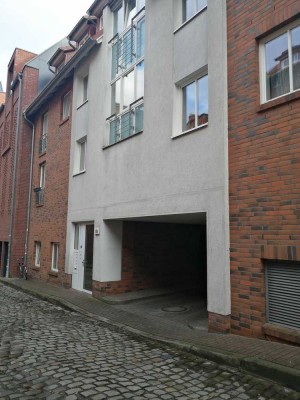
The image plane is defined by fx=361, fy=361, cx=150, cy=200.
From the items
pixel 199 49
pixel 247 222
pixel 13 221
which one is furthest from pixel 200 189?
pixel 13 221

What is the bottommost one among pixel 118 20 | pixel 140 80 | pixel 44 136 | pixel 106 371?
pixel 106 371

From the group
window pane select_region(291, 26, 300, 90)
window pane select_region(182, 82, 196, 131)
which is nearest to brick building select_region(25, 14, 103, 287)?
window pane select_region(182, 82, 196, 131)

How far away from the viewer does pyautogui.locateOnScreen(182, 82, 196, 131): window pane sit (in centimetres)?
767

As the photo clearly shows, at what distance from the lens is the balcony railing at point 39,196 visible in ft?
52.1

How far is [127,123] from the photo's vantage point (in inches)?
393

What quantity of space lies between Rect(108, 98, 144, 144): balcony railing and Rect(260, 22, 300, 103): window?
3625mm

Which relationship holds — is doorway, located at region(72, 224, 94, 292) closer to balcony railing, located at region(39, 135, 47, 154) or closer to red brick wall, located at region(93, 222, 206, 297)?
red brick wall, located at region(93, 222, 206, 297)

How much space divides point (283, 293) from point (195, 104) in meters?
4.15

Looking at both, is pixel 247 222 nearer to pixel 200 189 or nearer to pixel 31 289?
pixel 200 189

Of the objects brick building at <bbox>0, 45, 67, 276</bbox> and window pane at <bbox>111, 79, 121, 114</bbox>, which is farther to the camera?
brick building at <bbox>0, 45, 67, 276</bbox>

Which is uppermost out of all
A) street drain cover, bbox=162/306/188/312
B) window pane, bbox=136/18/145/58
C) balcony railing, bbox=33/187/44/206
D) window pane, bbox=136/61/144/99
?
window pane, bbox=136/18/145/58

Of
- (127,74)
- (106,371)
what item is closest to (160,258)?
(127,74)

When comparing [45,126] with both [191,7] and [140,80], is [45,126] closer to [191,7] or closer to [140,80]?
[140,80]

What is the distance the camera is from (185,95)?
7988mm
